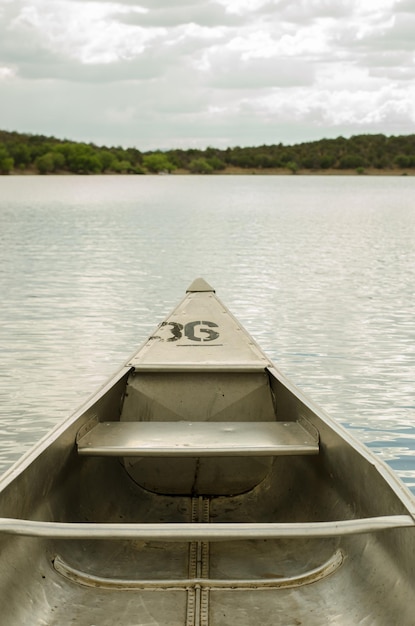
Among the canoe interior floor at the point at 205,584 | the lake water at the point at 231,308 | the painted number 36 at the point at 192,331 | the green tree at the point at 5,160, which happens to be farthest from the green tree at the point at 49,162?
the canoe interior floor at the point at 205,584

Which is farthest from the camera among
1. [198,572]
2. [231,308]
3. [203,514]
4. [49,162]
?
[49,162]

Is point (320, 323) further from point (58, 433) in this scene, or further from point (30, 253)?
point (30, 253)

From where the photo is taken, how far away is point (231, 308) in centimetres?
1580

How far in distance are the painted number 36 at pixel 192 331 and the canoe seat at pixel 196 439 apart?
2101mm

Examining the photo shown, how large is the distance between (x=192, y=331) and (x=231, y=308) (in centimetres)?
768

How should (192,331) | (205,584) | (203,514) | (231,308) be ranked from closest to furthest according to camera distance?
(205,584) → (203,514) → (192,331) → (231,308)

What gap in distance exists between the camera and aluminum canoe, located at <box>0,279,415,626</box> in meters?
3.80

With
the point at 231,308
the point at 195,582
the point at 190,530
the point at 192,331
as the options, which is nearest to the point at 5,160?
the point at 231,308

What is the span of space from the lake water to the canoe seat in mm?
2248

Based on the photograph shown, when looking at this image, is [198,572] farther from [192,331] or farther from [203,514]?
[192,331]

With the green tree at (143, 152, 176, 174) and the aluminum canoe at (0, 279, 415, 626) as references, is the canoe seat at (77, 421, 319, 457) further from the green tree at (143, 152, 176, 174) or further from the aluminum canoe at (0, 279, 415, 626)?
the green tree at (143, 152, 176, 174)

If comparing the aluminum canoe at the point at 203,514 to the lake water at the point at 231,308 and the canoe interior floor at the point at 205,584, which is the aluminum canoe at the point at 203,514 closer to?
the canoe interior floor at the point at 205,584

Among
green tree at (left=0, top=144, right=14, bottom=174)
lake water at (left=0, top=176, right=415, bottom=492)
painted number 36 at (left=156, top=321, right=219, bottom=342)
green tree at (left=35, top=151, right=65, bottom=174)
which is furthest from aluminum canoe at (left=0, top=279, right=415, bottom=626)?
green tree at (left=35, top=151, right=65, bottom=174)

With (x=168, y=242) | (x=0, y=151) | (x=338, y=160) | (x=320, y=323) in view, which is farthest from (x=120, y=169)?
(x=320, y=323)
